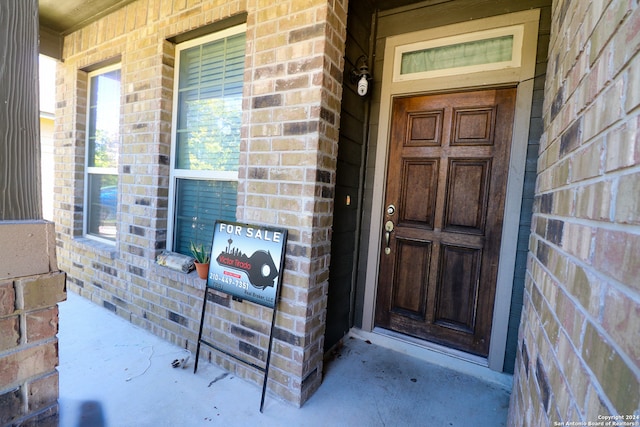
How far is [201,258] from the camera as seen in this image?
2.31m

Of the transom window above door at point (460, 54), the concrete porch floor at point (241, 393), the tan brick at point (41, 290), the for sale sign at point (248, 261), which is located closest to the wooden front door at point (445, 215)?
the transom window above door at point (460, 54)

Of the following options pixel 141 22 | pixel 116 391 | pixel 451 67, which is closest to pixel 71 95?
pixel 141 22

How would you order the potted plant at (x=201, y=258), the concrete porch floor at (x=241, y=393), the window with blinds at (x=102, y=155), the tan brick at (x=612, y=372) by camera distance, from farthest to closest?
1. the window with blinds at (x=102, y=155)
2. the potted plant at (x=201, y=258)
3. the concrete porch floor at (x=241, y=393)
4. the tan brick at (x=612, y=372)

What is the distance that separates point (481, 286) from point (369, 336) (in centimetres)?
100

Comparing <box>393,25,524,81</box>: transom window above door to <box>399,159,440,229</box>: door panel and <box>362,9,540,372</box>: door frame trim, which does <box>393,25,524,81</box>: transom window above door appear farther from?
<box>399,159,440,229</box>: door panel

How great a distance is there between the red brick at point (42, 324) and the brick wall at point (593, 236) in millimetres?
1162

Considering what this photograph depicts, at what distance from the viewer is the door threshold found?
6.72 ft

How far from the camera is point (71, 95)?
10.7 ft

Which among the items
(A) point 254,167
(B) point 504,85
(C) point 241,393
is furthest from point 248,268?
(B) point 504,85

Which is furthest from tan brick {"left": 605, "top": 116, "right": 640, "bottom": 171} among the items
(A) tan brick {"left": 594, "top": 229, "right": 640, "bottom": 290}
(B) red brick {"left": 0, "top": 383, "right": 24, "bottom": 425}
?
(B) red brick {"left": 0, "top": 383, "right": 24, "bottom": 425}

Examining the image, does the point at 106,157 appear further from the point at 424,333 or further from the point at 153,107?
the point at 424,333

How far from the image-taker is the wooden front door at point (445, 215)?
2111 millimetres

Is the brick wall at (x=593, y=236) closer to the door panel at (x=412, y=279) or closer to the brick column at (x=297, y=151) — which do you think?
the brick column at (x=297, y=151)

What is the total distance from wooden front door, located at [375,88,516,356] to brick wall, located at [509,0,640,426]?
43.6 inches
